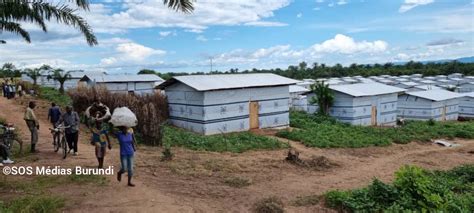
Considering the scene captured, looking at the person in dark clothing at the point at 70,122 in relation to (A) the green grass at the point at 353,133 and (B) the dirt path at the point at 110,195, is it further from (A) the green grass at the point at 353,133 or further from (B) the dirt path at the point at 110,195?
(A) the green grass at the point at 353,133

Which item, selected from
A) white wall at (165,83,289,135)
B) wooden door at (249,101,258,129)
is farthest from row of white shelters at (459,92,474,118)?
wooden door at (249,101,258,129)

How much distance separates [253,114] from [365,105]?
9.08m

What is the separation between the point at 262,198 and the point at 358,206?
193 cm

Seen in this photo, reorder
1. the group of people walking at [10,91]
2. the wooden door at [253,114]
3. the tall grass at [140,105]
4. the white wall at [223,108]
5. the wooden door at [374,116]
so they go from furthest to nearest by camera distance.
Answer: the group of people walking at [10,91] < the wooden door at [374,116] < the wooden door at [253,114] < the white wall at [223,108] < the tall grass at [140,105]

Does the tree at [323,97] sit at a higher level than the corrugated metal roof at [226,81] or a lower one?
lower

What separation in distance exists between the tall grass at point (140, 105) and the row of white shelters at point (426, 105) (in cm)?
2021

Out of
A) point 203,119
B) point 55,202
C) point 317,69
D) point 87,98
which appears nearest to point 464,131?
point 203,119

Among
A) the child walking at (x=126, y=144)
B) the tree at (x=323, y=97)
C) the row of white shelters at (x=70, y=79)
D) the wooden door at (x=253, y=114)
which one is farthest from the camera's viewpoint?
the row of white shelters at (x=70, y=79)

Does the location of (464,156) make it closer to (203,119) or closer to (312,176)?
(312,176)

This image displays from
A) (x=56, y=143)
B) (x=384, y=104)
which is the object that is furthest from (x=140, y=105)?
(x=384, y=104)

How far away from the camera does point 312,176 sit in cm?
1197

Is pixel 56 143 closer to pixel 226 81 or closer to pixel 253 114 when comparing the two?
pixel 226 81

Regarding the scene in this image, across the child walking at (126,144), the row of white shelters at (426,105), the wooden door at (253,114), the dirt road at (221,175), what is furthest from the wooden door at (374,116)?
the child walking at (126,144)

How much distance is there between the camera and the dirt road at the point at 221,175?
7.93 m
